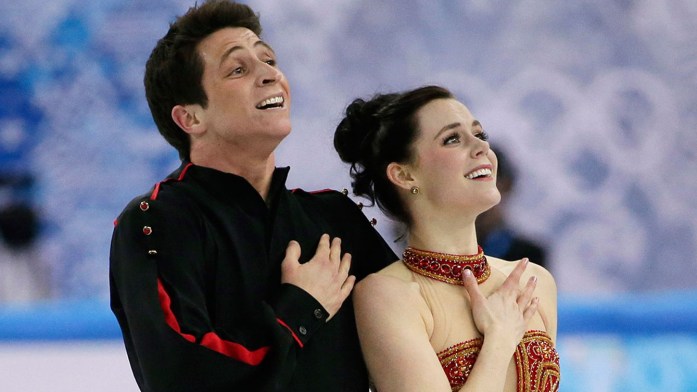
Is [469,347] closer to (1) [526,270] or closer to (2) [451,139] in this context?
(1) [526,270]

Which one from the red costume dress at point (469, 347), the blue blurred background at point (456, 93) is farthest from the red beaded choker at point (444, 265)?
the blue blurred background at point (456, 93)

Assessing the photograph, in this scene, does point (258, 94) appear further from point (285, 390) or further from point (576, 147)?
point (576, 147)

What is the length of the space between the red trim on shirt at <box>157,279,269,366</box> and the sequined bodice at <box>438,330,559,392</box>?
497mm

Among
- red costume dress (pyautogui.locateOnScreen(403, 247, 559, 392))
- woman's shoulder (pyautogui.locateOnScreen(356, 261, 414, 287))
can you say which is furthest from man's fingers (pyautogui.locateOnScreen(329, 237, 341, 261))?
red costume dress (pyautogui.locateOnScreen(403, 247, 559, 392))

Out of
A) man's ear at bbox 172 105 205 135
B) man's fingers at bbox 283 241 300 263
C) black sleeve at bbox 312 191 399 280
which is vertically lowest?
man's fingers at bbox 283 241 300 263

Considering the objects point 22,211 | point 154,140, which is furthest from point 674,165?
point 22,211

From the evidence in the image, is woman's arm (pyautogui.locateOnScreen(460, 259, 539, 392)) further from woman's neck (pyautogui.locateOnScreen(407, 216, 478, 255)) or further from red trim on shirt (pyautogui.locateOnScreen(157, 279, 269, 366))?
red trim on shirt (pyautogui.locateOnScreen(157, 279, 269, 366))

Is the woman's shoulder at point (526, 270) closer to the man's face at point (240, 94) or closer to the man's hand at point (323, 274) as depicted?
the man's hand at point (323, 274)

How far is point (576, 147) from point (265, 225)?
4.11m

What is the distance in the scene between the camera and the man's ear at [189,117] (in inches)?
99.9

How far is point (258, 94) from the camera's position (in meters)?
2.47

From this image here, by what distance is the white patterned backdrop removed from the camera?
235 inches

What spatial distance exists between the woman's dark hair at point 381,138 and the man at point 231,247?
0.12 meters

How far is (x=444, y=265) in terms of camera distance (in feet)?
8.52
